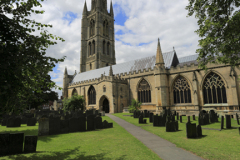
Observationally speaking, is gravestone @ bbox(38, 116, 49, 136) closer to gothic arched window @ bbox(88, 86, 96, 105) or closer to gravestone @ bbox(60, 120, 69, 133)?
gravestone @ bbox(60, 120, 69, 133)

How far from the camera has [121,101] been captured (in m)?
28.0

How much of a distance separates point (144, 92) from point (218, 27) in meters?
18.7

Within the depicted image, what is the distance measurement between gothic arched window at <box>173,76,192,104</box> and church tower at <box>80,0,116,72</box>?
27.0m

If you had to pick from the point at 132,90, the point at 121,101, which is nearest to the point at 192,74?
the point at 132,90

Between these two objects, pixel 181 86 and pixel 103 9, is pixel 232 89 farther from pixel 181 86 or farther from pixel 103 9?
pixel 103 9

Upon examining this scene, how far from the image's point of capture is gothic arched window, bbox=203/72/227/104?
64.8 ft

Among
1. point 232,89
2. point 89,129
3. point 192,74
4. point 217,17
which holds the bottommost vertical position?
point 89,129

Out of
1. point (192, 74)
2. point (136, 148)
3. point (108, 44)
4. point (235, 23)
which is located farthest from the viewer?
point (108, 44)

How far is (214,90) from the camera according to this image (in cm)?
2042

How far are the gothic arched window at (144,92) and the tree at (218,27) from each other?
1585 cm

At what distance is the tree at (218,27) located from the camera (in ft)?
30.3

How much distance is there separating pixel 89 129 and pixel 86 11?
171 feet

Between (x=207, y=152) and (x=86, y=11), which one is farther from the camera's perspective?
(x=86, y=11)

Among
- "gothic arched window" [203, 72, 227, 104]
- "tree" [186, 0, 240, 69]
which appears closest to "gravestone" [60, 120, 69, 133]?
"tree" [186, 0, 240, 69]
